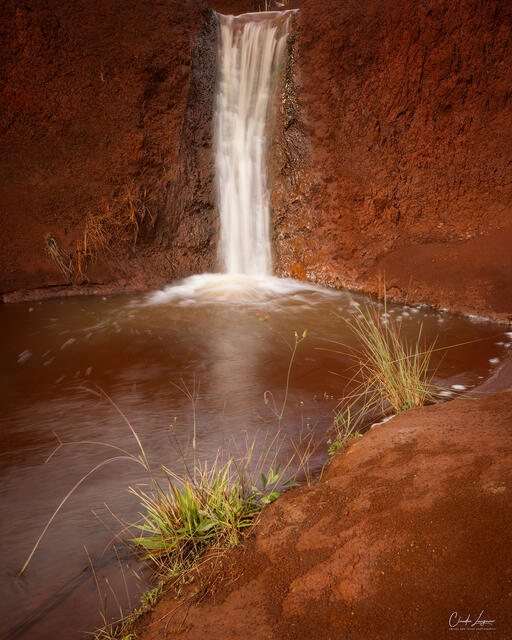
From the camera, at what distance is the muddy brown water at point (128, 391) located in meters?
1.94

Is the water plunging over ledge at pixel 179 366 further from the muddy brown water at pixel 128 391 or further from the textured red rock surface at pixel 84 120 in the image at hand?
the textured red rock surface at pixel 84 120

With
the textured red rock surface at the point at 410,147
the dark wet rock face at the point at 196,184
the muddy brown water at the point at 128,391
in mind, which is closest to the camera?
the muddy brown water at the point at 128,391

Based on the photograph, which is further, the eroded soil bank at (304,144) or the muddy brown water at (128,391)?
the eroded soil bank at (304,144)

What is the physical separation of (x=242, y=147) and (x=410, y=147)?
9.64ft

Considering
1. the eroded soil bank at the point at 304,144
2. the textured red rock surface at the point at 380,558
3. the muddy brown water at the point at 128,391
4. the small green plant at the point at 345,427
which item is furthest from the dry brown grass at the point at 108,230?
the textured red rock surface at the point at 380,558

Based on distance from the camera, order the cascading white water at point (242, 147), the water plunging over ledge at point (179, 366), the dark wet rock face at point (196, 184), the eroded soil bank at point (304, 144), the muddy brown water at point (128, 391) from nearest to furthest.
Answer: the muddy brown water at point (128, 391) < the water plunging over ledge at point (179, 366) < the eroded soil bank at point (304, 144) < the dark wet rock face at point (196, 184) < the cascading white water at point (242, 147)

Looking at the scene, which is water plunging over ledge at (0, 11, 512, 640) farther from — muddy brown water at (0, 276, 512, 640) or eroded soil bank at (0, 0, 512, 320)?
eroded soil bank at (0, 0, 512, 320)

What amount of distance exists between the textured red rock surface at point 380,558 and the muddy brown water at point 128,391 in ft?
1.81

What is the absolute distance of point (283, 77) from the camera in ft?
25.1

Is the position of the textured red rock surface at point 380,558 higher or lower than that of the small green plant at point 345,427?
higher

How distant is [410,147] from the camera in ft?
22.5

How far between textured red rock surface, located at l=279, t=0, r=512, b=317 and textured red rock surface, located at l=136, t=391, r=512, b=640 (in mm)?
4807

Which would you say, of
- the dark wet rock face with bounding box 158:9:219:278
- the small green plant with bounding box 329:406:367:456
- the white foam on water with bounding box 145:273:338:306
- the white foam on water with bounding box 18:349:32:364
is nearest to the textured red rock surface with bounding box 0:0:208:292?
the dark wet rock face with bounding box 158:9:219:278

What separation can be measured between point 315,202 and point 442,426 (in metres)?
5.94
